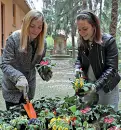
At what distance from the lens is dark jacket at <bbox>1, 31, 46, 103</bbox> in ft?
8.05

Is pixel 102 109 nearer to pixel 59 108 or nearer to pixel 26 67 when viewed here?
pixel 59 108

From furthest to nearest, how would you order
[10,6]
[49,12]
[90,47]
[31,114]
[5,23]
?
1. [49,12]
2. [10,6]
3. [5,23]
4. [90,47]
5. [31,114]

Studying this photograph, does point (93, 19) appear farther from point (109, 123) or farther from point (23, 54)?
point (109, 123)

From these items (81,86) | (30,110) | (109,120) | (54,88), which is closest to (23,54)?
(30,110)

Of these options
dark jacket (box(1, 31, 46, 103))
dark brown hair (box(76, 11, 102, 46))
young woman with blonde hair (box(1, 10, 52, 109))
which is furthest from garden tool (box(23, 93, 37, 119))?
dark brown hair (box(76, 11, 102, 46))

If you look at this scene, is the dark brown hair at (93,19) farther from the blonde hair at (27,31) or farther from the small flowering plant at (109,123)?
the small flowering plant at (109,123)

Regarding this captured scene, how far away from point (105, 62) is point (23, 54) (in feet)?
2.25

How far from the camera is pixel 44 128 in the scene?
6.91 feet

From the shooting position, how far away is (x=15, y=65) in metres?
2.53

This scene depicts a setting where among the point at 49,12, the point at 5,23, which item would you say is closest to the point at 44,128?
the point at 5,23

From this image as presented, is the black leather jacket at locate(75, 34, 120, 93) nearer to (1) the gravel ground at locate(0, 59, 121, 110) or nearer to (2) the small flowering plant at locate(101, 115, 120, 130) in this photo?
(2) the small flowering plant at locate(101, 115, 120, 130)

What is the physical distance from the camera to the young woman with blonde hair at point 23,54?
7.88 feet

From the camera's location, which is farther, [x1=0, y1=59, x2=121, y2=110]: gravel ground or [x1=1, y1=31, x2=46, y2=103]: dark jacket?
[x1=0, y1=59, x2=121, y2=110]: gravel ground

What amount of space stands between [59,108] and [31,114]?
232 millimetres
